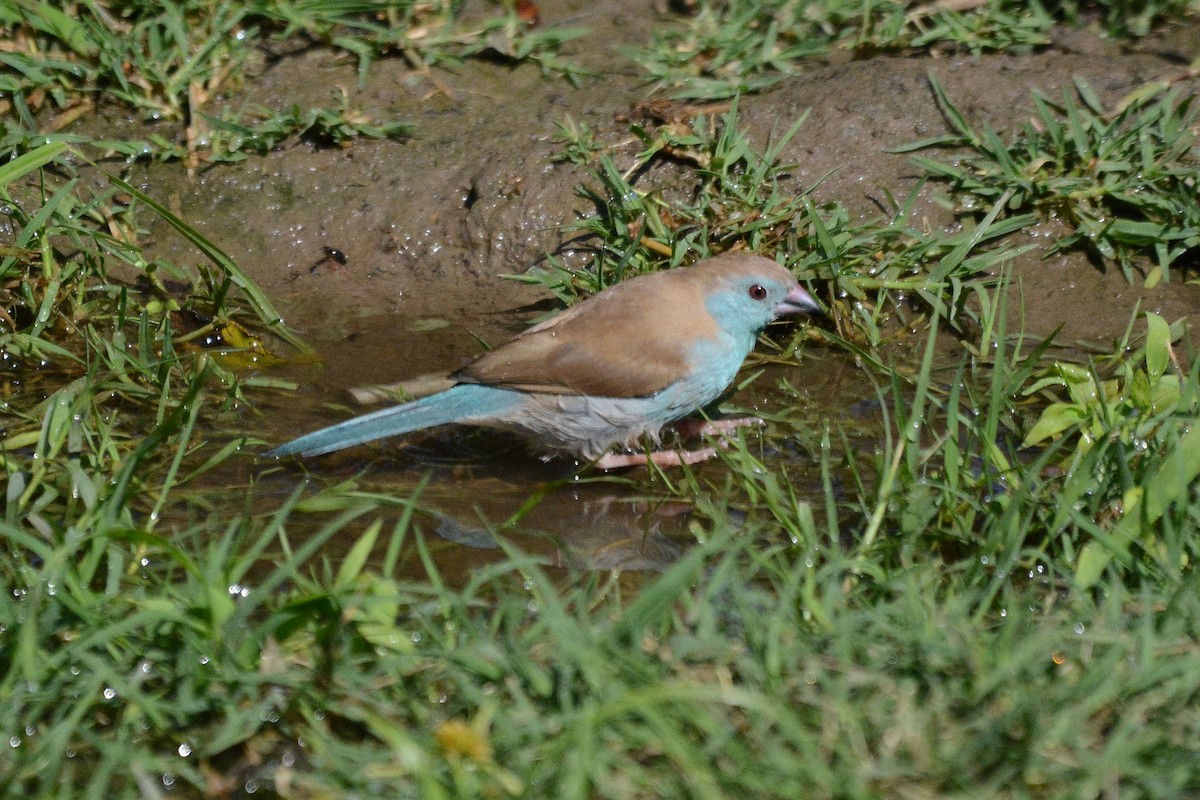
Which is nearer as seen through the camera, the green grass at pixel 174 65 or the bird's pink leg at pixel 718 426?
the bird's pink leg at pixel 718 426

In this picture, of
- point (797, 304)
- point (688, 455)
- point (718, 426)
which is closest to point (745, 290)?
point (797, 304)

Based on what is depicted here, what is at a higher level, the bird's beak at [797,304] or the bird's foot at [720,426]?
the bird's beak at [797,304]

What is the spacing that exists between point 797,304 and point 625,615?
233 centimetres

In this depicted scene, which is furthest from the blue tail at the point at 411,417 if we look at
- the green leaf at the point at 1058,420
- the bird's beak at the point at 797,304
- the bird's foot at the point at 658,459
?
the green leaf at the point at 1058,420

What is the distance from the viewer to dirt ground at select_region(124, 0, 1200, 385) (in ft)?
18.6

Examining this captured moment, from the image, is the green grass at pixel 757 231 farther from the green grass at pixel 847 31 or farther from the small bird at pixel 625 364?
the green grass at pixel 847 31

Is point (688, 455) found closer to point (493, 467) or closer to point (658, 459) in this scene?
point (658, 459)

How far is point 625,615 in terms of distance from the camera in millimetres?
2805

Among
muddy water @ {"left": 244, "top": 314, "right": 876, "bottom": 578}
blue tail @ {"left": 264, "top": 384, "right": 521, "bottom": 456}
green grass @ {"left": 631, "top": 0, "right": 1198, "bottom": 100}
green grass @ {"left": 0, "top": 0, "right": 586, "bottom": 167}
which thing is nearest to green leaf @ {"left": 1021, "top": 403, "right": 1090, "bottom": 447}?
muddy water @ {"left": 244, "top": 314, "right": 876, "bottom": 578}

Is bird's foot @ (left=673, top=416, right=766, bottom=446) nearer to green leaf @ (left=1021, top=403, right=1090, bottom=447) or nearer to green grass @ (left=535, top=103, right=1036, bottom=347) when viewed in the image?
green grass @ (left=535, top=103, right=1036, bottom=347)

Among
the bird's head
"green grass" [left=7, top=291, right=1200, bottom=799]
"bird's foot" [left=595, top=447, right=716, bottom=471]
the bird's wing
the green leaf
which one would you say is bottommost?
"bird's foot" [left=595, top=447, right=716, bottom=471]

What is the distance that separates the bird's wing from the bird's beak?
32 cm

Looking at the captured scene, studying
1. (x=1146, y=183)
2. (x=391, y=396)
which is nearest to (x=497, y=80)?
(x=391, y=396)

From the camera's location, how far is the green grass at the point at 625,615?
260 centimetres
